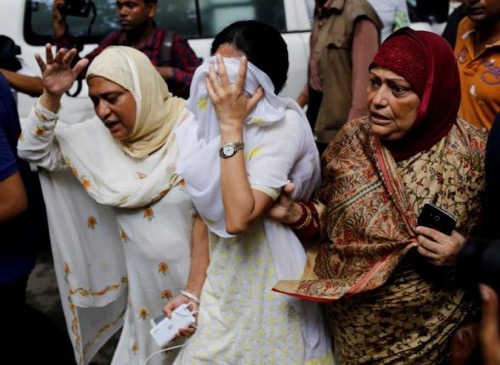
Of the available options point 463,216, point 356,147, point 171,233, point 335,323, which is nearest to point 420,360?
point 335,323

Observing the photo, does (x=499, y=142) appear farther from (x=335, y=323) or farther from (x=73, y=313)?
(x=73, y=313)

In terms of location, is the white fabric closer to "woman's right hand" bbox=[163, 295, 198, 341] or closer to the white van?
"woman's right hand" bbox=[163, 295, 198, 341]

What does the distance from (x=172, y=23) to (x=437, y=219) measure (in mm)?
2988

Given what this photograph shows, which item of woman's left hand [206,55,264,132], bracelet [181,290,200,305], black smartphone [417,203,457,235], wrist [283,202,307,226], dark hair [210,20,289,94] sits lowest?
bracelet [181,290,200,305]

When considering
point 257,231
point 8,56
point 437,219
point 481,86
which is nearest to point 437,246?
point 437,219

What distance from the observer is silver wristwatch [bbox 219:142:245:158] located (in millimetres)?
1709

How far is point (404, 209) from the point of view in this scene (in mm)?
1700

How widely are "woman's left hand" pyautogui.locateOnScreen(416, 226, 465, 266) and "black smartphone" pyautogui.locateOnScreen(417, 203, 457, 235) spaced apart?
0.01 meters

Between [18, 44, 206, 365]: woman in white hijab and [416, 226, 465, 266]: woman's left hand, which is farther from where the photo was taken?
[18, 44, 206, 365]: woman in white hijab

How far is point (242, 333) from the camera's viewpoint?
6.23 feet

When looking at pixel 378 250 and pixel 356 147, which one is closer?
pixel 378 250

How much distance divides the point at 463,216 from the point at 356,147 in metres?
0.37

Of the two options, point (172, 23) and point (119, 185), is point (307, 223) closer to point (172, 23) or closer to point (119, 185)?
point (119, 185)

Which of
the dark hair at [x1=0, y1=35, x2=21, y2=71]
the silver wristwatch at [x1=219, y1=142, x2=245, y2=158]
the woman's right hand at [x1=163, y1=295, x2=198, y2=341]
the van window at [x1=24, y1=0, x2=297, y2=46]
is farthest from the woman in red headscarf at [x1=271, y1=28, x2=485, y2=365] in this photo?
the van window at [x1=24, y1=0, x2=297, y2=46]
